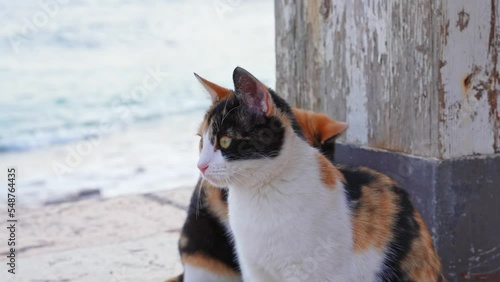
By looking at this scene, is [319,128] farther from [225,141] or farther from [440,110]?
[225,141]

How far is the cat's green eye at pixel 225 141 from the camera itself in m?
1.73

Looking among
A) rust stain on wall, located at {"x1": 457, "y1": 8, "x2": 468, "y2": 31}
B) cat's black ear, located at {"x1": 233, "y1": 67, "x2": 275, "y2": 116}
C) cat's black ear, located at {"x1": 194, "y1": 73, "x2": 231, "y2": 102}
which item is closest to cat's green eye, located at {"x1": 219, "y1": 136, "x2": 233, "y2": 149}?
cat's black ear, located at {"x1": 233, "y1": 67, "x2": 275, "y2": 116}

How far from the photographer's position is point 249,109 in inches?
68.1

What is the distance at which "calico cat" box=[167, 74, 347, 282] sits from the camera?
7.13 ft

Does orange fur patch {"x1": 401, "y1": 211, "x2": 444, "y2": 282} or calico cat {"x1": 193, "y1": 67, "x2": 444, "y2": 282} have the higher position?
calico cat {"x1": 193, "y1": 67, "x2": 444, "y2": 282}

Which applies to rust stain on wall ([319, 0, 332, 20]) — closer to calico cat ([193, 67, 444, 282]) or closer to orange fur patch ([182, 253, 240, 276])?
calico cat ([193, 67, 444, 282])

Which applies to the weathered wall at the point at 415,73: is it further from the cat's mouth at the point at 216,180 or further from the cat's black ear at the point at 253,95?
the cat's mouth at the point at 216,180

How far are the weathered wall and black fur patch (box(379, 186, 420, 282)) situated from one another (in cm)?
39

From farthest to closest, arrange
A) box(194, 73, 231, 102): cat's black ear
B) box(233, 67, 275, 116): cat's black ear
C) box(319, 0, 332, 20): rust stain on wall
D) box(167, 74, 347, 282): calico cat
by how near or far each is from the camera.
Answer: box(319, 0, 332, 20): rust stain on wall < box(167, 74, 347, 282): calico cat < box(194, 73, 231, 102): cat's black ear < box(233, 67, 275, 116): cat's black ear

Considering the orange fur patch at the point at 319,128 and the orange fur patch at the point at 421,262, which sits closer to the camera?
the orange fur patch at the point at 421,262

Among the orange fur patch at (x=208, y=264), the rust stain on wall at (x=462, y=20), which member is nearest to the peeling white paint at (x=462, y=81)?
the rust stain on wall at (x=462, y=20)

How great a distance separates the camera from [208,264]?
7.24 feet

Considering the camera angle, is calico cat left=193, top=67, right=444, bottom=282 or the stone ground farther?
the stone ground

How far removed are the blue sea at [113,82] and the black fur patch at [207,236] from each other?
1701 millimetres
